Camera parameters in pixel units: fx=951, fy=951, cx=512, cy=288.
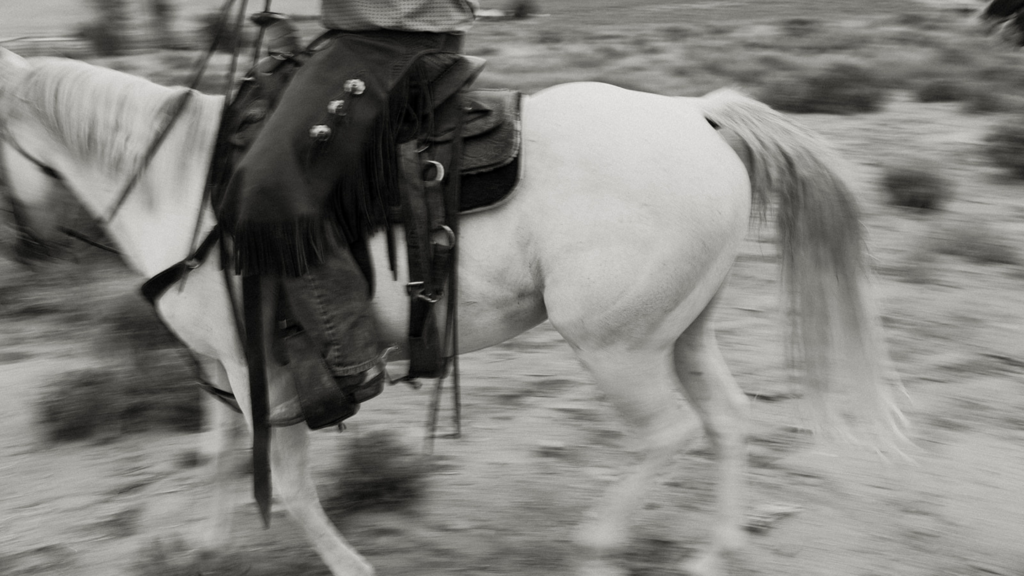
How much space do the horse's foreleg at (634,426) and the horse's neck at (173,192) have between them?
1.43 meters

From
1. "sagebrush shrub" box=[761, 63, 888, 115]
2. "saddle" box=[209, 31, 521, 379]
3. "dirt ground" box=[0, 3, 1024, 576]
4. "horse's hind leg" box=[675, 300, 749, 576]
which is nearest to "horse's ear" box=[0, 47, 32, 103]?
"saddle" box=[209, 31, 521, 379]

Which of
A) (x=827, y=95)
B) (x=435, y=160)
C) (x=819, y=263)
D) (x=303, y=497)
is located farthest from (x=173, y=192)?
(x=827, y=95)

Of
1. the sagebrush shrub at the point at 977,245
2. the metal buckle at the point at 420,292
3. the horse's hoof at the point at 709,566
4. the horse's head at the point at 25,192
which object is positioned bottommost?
the horse's hoof at the point at 709,566

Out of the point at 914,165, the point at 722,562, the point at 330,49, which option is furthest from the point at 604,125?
the point at 914,165

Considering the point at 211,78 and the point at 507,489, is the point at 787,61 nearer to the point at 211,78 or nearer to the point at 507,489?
the point at 211,78

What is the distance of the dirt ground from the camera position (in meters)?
3.68

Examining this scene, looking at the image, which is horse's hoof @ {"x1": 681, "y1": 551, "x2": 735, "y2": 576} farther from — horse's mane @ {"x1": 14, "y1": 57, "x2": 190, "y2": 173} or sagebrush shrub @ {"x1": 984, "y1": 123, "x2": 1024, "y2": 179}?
sagebrush shrub @ {"x1": 984, "y1": 123, "x2": 1024, "y2": 179}

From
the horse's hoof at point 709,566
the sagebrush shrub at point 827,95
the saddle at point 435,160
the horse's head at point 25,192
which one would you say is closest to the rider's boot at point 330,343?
the saddle at point 435,160

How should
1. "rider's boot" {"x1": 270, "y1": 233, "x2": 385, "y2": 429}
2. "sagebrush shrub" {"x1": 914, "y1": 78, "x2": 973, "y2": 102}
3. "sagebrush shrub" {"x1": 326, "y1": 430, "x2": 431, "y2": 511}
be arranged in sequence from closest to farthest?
1. "rider's boot" {"x1": 270, "y1": 233, "x2": 385, "y2": 429}
2. "sagebrush shrub" {"x1": 326, "y1": 430, "x2": 431, "y2": 511}
3. "sagebrush shrub" {"x1": 914, "y1": 78, "x2": 973, "y2": 102}

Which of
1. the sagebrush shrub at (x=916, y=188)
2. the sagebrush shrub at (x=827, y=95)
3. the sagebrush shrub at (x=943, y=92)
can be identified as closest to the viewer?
the sagebrush shrub at (x=916, y=188)

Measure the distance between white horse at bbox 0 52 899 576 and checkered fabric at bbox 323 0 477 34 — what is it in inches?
16.0

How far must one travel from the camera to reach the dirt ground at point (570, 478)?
368cm

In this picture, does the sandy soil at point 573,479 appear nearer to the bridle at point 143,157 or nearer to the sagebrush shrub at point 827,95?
the bridle at point 143,157

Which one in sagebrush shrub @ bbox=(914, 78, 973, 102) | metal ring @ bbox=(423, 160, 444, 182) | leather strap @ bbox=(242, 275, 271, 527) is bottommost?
sagebrush shrub @ bbox=(914, 78, 973, 102)
